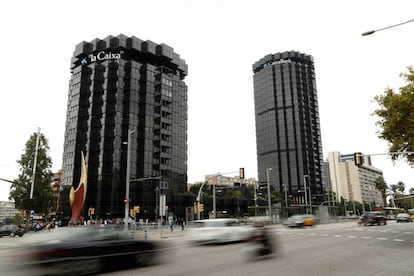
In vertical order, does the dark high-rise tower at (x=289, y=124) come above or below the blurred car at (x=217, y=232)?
above

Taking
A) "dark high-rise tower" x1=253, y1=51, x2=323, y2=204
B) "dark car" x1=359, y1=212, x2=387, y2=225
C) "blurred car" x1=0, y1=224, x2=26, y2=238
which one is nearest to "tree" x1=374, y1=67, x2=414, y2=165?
"dark car" x1=359, y1=212, x2=387, y2=225

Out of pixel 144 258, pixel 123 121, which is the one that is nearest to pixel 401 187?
pixel 123 121

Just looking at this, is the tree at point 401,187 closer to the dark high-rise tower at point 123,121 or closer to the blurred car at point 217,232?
the dark high-rise tower at point 123,121

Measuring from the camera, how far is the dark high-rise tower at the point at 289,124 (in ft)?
461

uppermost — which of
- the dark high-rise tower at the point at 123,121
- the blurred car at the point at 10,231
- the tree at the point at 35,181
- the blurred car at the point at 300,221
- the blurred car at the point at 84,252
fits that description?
the dark high-rise tower at the point at 123,121

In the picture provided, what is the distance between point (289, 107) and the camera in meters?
149

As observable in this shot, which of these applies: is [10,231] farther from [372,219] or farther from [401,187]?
[401,187]

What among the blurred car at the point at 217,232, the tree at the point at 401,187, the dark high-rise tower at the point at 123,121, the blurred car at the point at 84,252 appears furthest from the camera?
the tree at the point at 401,187

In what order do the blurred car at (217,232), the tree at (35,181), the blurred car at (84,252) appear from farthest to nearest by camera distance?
the tree at (35,181) < the blurred car at (217,232) < the blurred car at (84,252)

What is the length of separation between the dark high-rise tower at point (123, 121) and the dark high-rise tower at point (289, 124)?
65.5 metres

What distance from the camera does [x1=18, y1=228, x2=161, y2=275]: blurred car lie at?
7938mm

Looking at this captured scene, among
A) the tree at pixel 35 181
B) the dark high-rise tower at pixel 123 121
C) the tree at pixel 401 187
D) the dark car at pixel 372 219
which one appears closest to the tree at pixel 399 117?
the dark car at pixel 372 219

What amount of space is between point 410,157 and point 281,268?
16301 millimetres

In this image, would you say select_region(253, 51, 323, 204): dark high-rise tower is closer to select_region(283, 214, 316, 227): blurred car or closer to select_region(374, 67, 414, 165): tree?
select_region(283, 214, 316, 227): blurred car
